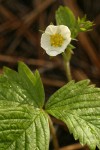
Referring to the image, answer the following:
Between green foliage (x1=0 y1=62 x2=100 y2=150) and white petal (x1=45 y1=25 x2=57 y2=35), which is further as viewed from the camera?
white petal (x1=45 y1=25 x2=57 y2=35)

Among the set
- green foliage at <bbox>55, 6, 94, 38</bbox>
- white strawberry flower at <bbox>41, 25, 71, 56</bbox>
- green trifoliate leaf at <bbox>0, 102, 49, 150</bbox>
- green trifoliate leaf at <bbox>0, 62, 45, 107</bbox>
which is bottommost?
green trifoliate leaf at <bbox>0, 102, 49, 150</bbox>

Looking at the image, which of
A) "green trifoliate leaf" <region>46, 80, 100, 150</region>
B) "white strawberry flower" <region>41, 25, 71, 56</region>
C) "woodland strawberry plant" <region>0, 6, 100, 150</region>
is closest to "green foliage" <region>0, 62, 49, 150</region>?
"woodland strawberry plant" <region>0, 6, 100, 150</region>

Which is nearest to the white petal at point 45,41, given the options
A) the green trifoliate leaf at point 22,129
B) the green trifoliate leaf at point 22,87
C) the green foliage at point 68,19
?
the green foliage at point 68,19

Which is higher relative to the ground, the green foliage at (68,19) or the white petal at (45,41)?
the green foliage at (68,19)

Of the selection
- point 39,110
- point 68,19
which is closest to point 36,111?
point 39,110

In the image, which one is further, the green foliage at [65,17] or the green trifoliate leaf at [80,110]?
the green foliage at [65,17]

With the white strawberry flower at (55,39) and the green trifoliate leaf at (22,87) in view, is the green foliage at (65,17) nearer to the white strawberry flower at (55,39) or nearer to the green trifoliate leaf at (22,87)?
the white strawberry flower at (55,39)

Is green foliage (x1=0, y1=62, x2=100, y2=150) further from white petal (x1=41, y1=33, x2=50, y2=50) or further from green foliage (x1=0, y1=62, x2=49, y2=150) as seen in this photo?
white petal (x1=41, y1=33, x2=50, y2=50)

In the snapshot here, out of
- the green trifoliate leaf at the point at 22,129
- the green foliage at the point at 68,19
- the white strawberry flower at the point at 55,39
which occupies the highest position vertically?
the green foliage at the point at 68,19
